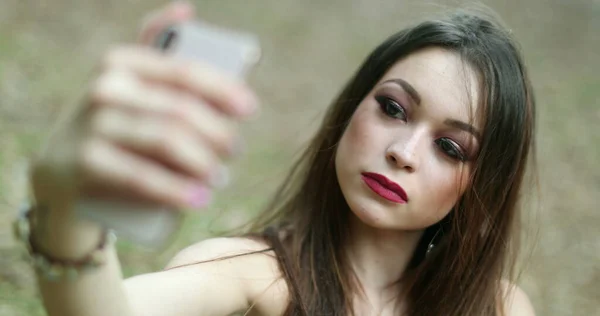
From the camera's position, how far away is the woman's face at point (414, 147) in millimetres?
1846

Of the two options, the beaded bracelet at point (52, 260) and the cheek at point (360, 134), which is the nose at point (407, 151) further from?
the beaded bracelet at point (52, 260)

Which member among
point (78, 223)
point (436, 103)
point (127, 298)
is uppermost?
point (436, 103)

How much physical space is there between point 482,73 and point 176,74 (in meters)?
1.24

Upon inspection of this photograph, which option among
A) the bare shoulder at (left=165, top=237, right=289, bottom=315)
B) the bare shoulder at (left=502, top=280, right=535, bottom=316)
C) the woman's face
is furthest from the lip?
the bare shoulder at (left=502, top=280, right=535, bottom=316)

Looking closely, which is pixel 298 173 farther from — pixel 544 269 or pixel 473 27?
pixel 544 269

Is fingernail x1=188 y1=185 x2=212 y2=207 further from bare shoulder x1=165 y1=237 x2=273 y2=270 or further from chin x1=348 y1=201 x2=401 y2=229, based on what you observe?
chin x1=348 y1=201 x2=401 y2=229

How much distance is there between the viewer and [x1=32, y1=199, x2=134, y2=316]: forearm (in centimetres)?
102

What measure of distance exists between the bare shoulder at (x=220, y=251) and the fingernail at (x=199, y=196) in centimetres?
82

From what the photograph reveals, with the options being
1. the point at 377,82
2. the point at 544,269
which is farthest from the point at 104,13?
the point at 377,82

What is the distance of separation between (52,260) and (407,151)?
1024mm

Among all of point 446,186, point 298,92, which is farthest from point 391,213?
point 298,92

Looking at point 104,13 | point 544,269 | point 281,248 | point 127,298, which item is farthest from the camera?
point 104,13

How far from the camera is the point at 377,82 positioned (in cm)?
211

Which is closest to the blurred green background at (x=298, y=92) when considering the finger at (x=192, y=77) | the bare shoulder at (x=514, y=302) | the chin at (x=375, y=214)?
the bare shoulder at (x=514, y=302)
